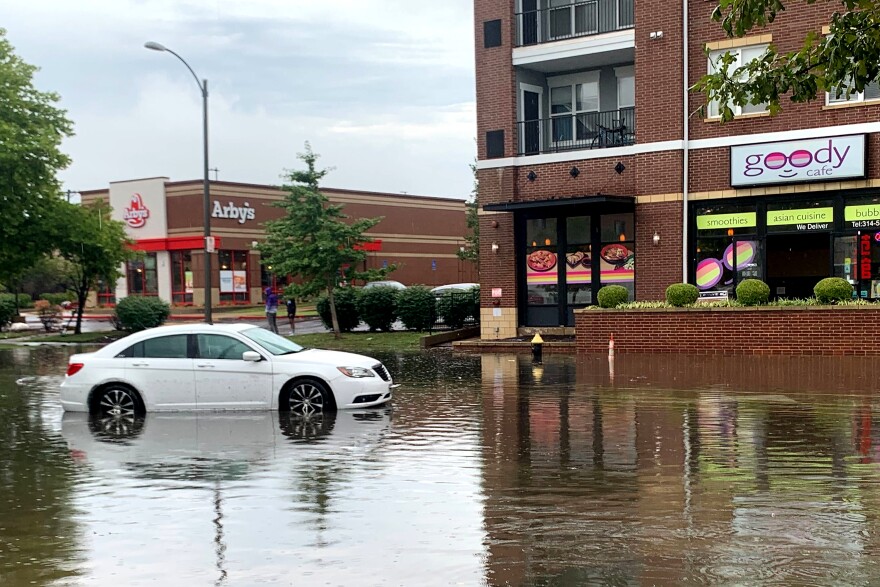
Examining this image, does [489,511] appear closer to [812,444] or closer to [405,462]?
[405,462]

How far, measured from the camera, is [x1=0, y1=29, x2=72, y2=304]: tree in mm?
29438

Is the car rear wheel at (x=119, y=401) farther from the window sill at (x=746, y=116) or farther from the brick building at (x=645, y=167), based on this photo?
the window sill at (x=746, y=116)

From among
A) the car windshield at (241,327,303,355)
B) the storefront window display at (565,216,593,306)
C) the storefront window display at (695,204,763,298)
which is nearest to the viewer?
the car windshield at (241,327,303,355)

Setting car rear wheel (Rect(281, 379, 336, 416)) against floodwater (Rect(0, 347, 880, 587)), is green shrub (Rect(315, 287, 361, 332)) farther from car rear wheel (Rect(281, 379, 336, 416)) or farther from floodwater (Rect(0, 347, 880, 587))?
Answer: car rear wheel (Rect(281, 379, 336, 416))

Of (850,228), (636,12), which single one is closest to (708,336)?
(850,228)

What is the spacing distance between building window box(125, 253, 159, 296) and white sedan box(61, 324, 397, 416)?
137 ft

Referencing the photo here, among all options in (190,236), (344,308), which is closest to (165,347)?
(344,308)

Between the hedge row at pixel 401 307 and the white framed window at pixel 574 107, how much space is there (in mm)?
6613

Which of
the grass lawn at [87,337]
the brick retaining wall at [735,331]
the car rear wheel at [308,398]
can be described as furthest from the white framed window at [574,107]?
the grass lawn at [87,337]

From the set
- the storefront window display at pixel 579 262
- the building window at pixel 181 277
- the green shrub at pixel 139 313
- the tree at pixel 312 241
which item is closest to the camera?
the storefront window display at pixel 579 262

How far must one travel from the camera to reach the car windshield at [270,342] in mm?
13305

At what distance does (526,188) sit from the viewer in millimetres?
25609

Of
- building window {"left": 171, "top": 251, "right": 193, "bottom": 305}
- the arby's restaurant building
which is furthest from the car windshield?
building window {"left": 171, "top": 251, "right": 193, "bottom": 305}

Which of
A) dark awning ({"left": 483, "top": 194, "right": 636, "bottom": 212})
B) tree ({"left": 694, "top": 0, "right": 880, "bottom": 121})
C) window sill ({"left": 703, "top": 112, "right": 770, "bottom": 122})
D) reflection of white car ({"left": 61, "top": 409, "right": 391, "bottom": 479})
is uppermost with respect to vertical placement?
window sill ({"left": 703, "top": 112, "right": 770, "bottom": 122})
